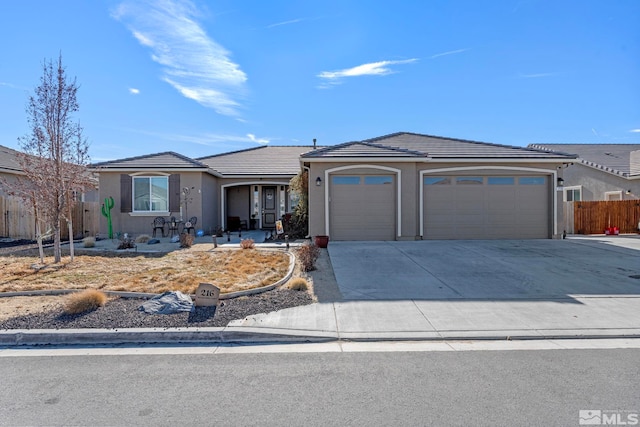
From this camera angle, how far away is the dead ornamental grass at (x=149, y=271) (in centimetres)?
770

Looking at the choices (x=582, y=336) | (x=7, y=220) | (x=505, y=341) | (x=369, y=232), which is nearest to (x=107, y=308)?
(x=505, y=341)

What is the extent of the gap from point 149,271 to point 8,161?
14.9 meters

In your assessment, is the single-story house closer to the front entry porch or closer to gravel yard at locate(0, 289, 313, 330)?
the front entry porch

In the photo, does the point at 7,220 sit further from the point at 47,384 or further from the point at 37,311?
the point at 47,384

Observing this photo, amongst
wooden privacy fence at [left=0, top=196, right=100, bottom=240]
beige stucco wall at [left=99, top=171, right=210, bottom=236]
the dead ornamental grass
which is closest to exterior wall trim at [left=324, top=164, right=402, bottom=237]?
the dead ornamental grass

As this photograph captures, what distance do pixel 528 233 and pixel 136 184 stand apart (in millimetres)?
16295

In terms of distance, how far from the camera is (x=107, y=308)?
20.4 ft

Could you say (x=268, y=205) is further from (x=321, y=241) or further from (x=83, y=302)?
(x=83, y=302)

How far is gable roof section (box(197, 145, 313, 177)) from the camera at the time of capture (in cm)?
1927

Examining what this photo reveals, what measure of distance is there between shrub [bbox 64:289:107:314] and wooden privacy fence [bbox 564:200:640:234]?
67.5ft

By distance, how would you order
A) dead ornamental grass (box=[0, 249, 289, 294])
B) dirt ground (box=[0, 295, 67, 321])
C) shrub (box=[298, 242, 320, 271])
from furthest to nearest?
1. shrub (box=[298, 242, 320, 271])
2. dead ornamental grass (box=[0, 249, 289, 294])
3. dirt ground (box=[0, 295, 67, 321])

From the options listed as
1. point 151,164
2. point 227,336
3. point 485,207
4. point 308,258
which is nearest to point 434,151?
point 485,207

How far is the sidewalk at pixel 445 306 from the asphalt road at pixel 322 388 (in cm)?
54

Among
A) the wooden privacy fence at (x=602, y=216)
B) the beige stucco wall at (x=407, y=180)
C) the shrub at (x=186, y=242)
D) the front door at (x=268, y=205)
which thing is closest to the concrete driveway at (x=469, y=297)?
the beige stucco wall at (x=407, y=180)
